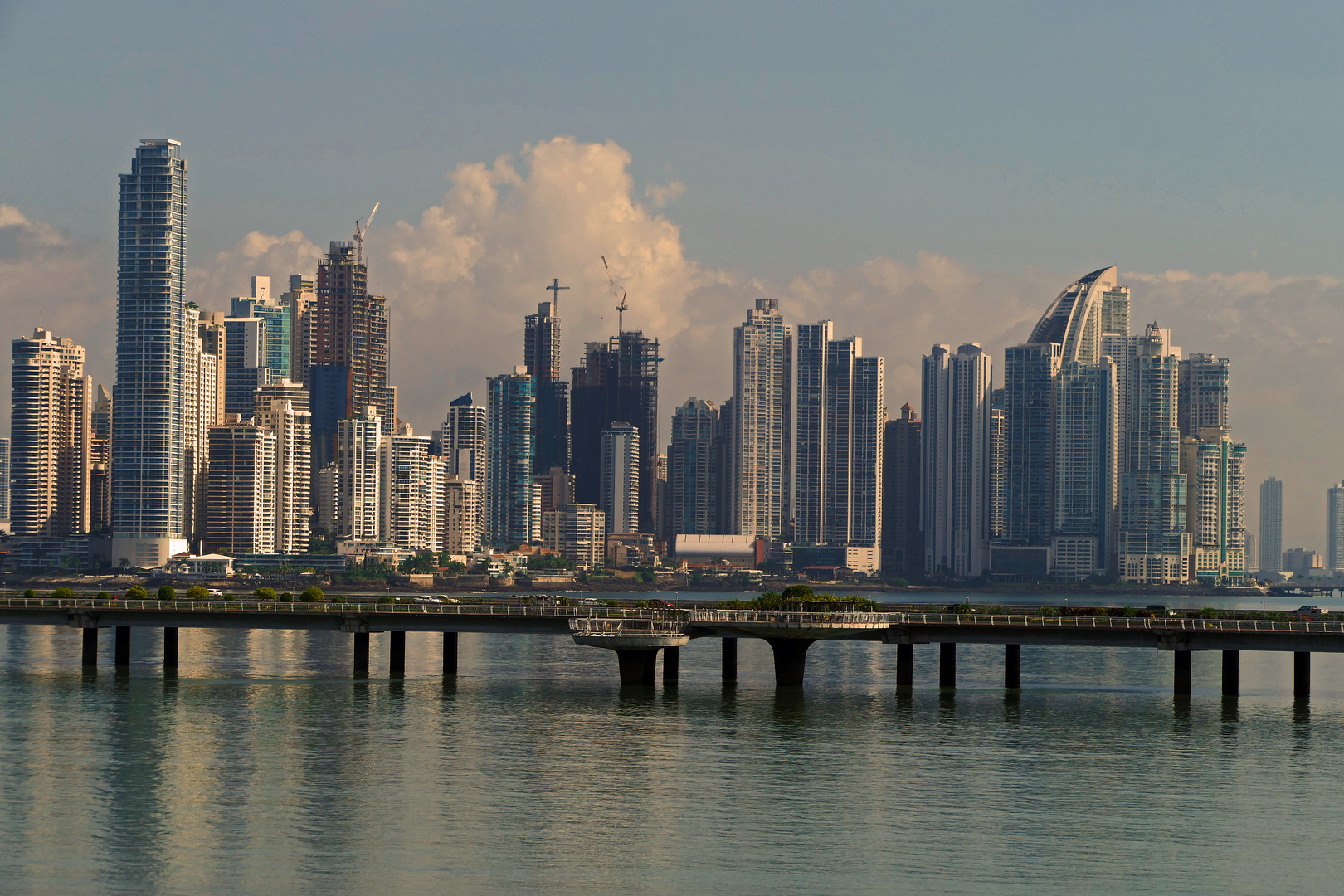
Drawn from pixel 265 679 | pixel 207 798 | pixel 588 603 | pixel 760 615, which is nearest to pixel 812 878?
pixel 207 798

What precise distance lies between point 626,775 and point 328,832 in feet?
58.1

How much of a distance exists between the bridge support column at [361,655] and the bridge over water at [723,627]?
0.13m

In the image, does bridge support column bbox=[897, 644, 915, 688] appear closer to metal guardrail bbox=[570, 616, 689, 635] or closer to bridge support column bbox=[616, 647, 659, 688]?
metal guardrail bbox=[570, 616, 689, 635]

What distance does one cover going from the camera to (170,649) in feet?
452

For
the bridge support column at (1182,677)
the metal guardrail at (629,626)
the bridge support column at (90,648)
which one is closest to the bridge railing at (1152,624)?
the bridge support column at (1182,677)

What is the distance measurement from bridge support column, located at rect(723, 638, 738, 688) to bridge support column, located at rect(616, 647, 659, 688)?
8.76 meters

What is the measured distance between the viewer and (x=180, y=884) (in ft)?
193

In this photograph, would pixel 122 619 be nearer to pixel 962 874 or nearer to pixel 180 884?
pixel 180 884

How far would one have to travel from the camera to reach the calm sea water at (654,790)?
61531 millimetres

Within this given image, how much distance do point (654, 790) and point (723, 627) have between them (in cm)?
4084

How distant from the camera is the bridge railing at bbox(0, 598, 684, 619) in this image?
123 m

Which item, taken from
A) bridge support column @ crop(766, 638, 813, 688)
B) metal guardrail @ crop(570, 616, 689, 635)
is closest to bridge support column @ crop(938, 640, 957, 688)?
bridge support column @ crop(766, 638, 813, 688)

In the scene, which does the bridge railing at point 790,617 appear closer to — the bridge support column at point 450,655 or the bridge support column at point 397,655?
the bridge support column at point 450,655

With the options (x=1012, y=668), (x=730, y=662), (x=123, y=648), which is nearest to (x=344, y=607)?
(x=123, y=648)
